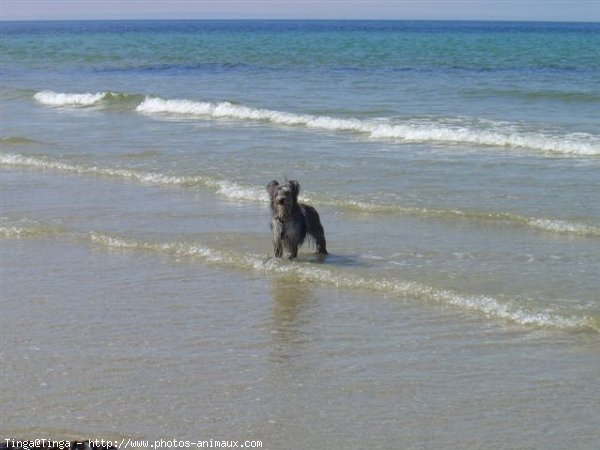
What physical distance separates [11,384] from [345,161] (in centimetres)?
976

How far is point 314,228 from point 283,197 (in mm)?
646

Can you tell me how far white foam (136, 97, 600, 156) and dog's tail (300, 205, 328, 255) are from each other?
7.18 metres

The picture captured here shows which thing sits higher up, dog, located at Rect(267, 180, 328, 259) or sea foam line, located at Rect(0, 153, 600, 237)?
dog, located at Rect(267, 180, 328, 259)

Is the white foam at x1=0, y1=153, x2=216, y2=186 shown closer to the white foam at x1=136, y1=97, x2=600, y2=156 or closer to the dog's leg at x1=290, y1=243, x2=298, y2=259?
the dog's leg at x1=290, y1=243, x2=298, y2=259

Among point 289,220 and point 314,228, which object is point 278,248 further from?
point 314,228

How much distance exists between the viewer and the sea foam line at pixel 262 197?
38.0 ft

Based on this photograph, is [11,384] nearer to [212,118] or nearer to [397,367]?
[397,367]

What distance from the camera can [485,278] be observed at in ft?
31.7

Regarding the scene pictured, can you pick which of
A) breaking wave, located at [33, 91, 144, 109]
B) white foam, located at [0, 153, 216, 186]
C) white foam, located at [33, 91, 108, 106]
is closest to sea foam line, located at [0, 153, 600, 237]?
white foam, located at [0, 153, 216, 186]

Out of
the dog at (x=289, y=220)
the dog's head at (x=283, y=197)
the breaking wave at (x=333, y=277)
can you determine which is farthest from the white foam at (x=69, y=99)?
the dog's head at (x=283, y=197)

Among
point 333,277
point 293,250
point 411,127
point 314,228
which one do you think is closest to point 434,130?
point 411,127

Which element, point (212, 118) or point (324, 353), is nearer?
point (324, 353)

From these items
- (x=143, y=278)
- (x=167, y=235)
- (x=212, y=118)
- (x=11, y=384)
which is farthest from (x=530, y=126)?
(x=11, y=384)

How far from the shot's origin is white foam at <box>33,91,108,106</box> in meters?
27.6
